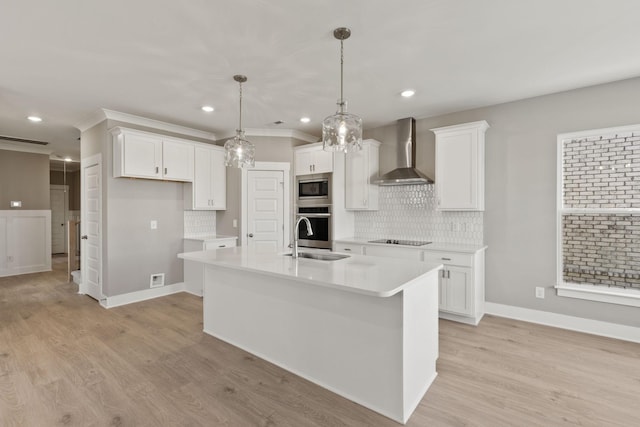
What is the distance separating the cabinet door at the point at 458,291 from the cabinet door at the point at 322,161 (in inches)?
85.3

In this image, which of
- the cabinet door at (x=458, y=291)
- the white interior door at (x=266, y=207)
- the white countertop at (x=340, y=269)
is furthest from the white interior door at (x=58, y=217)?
the cabinet door at (x=458, y=291)

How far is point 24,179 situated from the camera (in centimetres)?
635

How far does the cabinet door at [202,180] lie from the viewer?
4.85 m

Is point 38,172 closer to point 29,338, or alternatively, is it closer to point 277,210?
point 29,338

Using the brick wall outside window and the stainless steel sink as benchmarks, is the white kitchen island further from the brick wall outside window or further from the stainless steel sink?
the brick wall outside window

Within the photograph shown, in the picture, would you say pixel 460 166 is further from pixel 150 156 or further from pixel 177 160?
pixel 150 156

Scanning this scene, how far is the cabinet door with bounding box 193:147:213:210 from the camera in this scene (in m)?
4.85

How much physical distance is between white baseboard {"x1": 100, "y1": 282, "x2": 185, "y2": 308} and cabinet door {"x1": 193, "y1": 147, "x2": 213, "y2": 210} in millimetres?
1290

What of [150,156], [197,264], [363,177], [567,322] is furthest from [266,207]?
[567,322]

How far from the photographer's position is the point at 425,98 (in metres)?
3.64

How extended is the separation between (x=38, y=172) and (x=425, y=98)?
25.0ft

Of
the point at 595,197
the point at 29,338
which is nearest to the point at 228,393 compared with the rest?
the point at 29,338

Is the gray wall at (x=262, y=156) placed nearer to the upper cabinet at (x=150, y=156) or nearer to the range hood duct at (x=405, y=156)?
the upper cabinet at (x=150, y=156)

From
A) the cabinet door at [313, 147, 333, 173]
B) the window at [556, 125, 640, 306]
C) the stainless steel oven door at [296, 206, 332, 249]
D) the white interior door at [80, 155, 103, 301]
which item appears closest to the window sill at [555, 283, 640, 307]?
the window at [556, 125, 640, 306]
